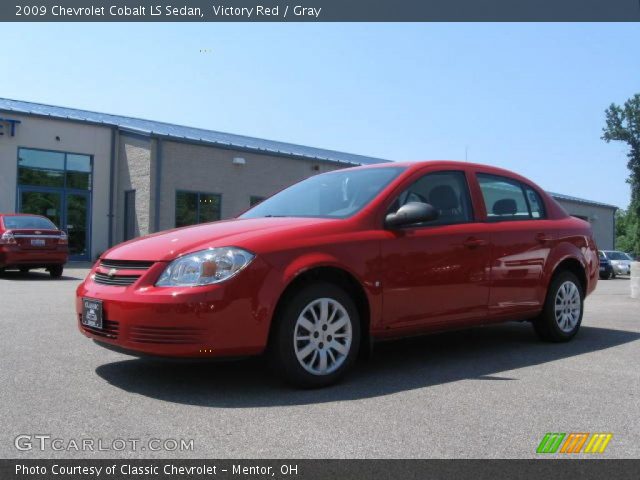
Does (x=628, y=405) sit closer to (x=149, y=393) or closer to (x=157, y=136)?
(x=149, y=393)

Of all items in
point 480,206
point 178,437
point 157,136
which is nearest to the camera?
point 178,437

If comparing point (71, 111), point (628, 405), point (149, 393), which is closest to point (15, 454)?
point (149, 393)

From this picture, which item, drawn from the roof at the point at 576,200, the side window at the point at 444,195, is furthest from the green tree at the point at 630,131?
the side window at the point at 444,195

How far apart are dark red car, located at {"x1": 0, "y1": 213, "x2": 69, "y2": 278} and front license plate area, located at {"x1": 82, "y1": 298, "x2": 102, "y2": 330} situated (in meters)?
10.4

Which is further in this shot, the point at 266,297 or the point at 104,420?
the point at 266,297

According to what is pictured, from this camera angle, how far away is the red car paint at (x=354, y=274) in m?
3.93

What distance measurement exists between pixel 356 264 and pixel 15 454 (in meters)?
2.36

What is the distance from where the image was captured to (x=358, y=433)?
3.30m

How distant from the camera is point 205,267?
13.1 feet

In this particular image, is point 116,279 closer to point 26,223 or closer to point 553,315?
point 553,315

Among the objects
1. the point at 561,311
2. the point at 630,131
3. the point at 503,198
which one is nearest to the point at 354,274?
the point at 503,198

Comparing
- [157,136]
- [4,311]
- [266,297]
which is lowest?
[4,311]
